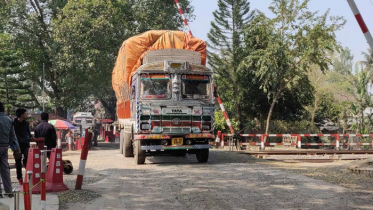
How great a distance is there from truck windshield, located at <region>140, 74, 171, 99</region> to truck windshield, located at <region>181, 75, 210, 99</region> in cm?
55

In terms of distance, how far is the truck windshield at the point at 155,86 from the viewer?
52.6 ft

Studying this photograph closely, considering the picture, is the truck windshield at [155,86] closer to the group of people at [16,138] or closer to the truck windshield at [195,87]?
the truck windshield at [195,87]

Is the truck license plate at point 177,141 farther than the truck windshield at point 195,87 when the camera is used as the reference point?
No

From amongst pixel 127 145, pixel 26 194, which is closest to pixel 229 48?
pixel 127 145

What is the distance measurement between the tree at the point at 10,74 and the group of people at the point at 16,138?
22461 millimetres

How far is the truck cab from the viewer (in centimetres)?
1593

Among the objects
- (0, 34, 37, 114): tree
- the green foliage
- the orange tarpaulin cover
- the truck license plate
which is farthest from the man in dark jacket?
(0, 34, 37, 114): tree

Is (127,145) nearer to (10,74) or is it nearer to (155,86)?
(155,86)

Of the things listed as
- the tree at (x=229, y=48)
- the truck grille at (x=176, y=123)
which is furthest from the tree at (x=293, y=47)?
the truck grille at (x=176, y=123)

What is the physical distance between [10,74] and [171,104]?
72.9ft

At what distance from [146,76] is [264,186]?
643 centimetres

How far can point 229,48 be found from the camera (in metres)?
42.0

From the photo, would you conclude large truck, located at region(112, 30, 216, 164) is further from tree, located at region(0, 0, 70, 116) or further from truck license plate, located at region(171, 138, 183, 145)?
tree, located at region(0, 0, 70, 116)

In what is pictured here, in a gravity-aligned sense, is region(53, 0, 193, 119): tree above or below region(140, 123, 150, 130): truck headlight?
above
